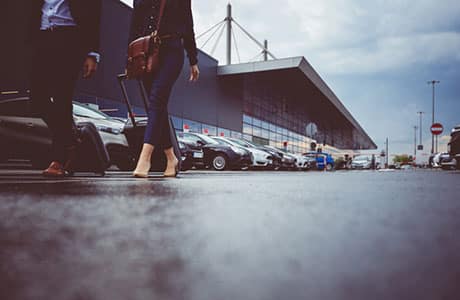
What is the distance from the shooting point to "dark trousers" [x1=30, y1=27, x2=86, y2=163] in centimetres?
292

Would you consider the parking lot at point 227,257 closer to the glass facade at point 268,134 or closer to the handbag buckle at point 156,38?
the handbag buckle at point 156,38

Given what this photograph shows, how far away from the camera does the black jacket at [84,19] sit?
2914 millimetres

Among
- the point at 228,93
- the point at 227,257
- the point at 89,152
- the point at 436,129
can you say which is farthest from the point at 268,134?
the point at 227,257

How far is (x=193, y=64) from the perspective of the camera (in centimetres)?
367

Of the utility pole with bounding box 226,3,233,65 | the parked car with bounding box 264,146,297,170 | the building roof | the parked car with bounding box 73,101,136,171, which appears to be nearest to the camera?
the parked car with bounding box 73,101,136,171

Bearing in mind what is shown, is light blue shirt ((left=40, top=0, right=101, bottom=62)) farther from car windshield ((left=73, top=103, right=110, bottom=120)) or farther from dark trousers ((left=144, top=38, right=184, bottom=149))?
car windshield ((left=73, top=103, right=110, bottom=120))

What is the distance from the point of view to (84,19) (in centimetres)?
300

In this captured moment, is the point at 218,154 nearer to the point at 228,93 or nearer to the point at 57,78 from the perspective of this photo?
the point at 57,78

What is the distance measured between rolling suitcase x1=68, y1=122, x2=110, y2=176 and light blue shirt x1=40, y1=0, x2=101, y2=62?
885mm

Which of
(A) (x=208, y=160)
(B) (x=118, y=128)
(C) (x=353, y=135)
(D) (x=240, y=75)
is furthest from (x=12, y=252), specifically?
(C) (x=353, y=135)

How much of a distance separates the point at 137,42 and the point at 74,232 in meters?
2.90

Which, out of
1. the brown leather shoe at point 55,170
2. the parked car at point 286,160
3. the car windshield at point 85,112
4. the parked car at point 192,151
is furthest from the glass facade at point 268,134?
the brown leather shoe at point 55,170

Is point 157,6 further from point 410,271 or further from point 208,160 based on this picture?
point 208,160

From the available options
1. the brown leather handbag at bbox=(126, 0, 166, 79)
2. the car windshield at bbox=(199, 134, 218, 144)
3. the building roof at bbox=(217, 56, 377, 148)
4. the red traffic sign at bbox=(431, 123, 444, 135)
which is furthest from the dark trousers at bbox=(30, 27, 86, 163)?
the red traffic sign at bbox=(431, 123, 444, 135)
